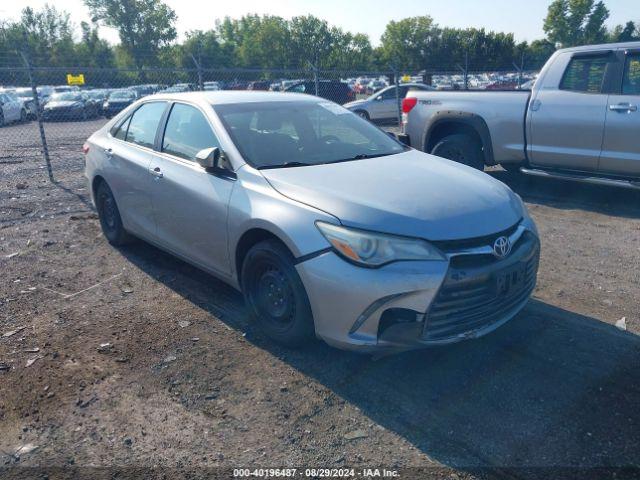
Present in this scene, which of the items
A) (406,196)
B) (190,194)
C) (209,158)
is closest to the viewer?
(406,196)

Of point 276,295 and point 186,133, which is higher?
point 186,133

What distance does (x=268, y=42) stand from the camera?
81.3m

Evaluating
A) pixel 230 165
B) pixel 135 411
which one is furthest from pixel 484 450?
pixel 230 165

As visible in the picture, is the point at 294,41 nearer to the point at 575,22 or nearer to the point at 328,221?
the point at 575,22

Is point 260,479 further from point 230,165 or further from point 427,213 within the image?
point 230,165

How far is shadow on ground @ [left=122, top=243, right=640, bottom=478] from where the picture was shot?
2.84 metres

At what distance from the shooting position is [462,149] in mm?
8359

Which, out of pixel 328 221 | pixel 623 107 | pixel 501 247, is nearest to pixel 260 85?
pixel 623 107

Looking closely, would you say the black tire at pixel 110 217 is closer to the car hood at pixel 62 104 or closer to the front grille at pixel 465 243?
the front grille at pixel 465 243

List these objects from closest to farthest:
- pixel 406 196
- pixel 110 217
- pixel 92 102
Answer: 1. pixel 406 196
2. pixel 110 217
3. pixel 92 102

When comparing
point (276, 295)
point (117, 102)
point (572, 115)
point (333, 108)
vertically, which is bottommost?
point (276, 295)

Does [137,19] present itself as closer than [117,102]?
No

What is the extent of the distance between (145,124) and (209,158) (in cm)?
164

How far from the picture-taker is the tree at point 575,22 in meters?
72.3
